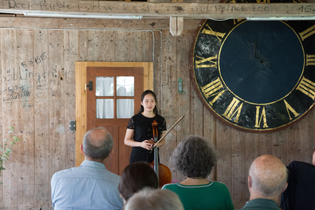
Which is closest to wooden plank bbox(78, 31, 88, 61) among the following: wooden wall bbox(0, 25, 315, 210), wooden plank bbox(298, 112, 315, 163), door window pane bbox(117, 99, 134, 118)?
wooden wall bbox(0, 25, 315, 210)

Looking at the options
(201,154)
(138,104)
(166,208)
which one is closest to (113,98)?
(138,104)

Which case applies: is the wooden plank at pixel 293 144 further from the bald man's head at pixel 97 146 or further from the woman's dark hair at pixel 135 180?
the woman's dark hair at pixel 135 180

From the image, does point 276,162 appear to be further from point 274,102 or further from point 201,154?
point 274,102

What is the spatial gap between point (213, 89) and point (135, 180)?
2.81 metres

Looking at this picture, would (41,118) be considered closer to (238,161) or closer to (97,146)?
(97,146)

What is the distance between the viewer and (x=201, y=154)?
1.74 m

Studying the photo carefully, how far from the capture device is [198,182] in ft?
5.50

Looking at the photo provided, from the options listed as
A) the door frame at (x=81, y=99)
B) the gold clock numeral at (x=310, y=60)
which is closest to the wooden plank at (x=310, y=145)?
the gold clock numeral at (x=310, y=60)

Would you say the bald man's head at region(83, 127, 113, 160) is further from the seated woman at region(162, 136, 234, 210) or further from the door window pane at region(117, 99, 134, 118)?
the door window pane at region(117, 99, 134, 118)

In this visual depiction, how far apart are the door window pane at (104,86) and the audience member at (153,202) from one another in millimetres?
3066

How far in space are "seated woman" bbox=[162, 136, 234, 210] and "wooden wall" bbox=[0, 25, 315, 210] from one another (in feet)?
7.20

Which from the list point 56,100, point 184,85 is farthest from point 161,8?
point 56,100

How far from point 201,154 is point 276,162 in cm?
42

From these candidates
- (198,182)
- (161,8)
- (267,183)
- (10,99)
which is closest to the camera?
(267,183)
